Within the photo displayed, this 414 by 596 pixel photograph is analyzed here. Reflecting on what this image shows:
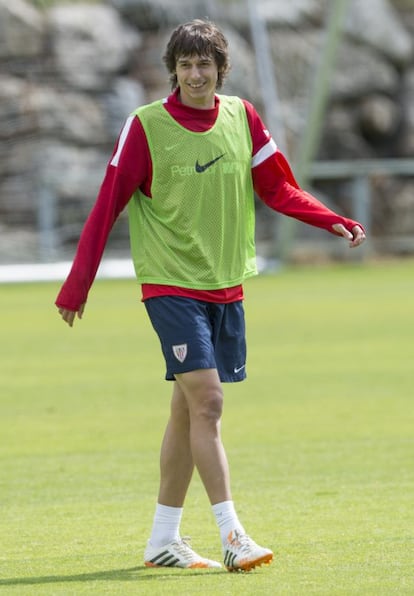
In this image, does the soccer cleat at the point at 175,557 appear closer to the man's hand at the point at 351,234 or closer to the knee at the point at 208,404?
the knee at the point at 208,404

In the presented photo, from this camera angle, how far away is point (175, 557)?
640 cm

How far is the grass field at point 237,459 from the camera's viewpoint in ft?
20.2

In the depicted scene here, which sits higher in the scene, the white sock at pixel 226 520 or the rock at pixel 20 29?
the rock at pixel 20 29

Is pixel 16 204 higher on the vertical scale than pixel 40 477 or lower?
higher

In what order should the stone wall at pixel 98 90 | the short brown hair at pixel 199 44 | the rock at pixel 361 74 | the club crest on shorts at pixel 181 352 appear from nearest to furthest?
the club crest on shorts at pixel 181 352 → the short brown hair at pixel 199 44 → the stone wall at pixel 98 90 → the rock at pixel 361 74

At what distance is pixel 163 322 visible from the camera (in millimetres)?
6410

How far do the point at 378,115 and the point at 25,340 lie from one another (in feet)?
86.4

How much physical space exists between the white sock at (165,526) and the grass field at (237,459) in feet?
0.45

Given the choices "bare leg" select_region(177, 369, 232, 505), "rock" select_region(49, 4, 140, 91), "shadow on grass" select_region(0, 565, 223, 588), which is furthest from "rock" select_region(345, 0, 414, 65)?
"shadow on grass" select_region(0, 565, 223, 588)

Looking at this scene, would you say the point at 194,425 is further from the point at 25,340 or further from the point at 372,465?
the point at 25,340

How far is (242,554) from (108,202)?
1523 mm

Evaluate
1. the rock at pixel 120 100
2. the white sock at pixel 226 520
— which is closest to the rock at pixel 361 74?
the rock at pixel 120 100

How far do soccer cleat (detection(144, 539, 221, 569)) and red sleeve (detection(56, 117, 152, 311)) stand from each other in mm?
1044

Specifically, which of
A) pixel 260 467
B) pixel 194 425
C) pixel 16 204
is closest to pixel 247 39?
pixel 16 204
